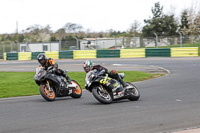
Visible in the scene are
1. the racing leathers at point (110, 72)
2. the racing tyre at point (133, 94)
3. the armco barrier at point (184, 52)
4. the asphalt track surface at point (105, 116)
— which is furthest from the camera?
the armco barrier at point (184, 52)

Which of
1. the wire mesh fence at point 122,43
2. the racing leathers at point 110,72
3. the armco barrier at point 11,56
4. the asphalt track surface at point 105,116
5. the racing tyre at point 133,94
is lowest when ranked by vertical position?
the asphalt track surface at point 105,116

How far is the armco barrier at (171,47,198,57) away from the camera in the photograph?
30.2 meters

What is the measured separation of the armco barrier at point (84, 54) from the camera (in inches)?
1373

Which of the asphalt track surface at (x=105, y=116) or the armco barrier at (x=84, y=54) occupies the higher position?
the armco barrier at (x=84, y=54)

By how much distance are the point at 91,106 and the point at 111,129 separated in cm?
273

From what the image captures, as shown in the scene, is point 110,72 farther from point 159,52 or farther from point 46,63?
point 159,52

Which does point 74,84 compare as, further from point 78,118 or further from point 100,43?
point 100,43

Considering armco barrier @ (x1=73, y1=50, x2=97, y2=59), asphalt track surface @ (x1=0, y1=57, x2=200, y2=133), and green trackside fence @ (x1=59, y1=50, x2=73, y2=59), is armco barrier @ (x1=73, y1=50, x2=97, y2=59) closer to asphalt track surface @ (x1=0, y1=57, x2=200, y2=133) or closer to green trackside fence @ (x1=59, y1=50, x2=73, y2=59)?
green trackside fence @ (x1=59, y1=50, x2=73, y2=59)

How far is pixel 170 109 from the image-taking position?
755 centimetres

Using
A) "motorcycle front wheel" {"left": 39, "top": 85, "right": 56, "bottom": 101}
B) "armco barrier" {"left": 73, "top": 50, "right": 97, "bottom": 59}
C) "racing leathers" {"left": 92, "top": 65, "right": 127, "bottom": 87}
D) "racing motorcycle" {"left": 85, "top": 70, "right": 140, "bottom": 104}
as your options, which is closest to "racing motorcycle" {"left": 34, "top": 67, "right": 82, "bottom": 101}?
"motorcycle front wheel" {"left": 39, "top": 85, "right": 56, "bottom": 101}

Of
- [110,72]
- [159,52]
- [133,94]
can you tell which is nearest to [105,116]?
[110,72]

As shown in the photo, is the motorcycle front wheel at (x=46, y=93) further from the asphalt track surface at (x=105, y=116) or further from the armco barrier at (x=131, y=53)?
the armco barrier at (x=131, y=53)

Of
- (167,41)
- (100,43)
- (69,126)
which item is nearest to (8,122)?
(69,126)

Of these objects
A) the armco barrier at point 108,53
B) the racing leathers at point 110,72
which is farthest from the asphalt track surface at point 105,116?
the armco barrier at point 108,53
